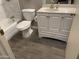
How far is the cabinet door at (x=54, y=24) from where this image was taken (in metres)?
2.34

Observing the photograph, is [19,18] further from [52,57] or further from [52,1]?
[52,57]

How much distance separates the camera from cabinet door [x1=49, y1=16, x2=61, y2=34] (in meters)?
2.34

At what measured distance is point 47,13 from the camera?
7.71 ft

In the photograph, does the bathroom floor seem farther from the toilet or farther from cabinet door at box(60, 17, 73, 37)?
cabinet door at box(60, 17, 73, 37)

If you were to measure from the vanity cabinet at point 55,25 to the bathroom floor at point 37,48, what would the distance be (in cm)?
21

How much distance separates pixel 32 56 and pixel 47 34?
0.80 metres

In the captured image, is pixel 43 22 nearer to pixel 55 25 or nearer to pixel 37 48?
pixel 55 25

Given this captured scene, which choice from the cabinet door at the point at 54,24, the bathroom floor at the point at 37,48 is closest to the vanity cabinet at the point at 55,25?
the cabinet door at the point at 54,24

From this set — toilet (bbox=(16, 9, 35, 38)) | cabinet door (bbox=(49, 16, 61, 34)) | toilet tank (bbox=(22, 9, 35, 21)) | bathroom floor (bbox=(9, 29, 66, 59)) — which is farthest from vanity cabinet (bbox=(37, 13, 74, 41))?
toilet tank (bbox=(22, 9, 35, 21))

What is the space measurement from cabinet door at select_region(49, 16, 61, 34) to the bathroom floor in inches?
13.3

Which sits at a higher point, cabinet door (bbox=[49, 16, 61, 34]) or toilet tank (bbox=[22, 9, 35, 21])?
toilet tank (bbox=[22, 9, 35, 21])

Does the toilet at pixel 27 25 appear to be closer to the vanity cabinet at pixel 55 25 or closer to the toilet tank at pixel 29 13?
the toilet tank at pixel 29 13

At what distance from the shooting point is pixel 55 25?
95.8 inches

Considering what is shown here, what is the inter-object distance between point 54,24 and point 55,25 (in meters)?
0.04
